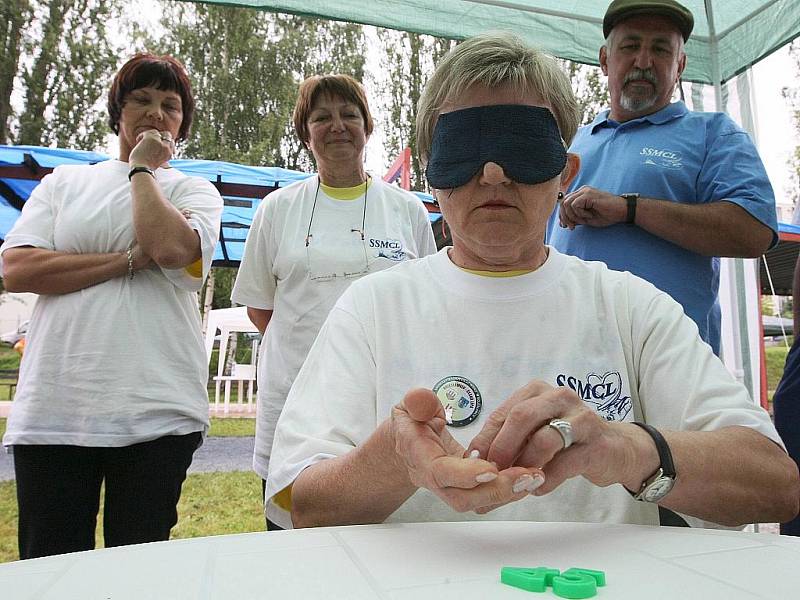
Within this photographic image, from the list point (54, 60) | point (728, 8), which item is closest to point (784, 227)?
point (728, 8)

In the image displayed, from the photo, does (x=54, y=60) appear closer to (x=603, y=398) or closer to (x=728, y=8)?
(x=728, y=8)

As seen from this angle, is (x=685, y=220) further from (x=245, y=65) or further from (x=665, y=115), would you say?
(x=245, y=65)

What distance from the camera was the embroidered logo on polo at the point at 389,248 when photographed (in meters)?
2.19

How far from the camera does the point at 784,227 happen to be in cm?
585

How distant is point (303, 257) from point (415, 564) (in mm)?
1521

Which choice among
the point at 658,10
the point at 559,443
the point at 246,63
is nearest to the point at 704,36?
the point at 658,10

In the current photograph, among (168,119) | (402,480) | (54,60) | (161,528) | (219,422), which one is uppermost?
(54,60)

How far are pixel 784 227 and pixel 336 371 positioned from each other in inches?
232

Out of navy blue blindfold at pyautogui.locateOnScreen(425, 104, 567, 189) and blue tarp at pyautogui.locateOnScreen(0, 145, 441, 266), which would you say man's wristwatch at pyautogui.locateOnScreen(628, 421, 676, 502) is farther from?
blue tarp at pyautogui.locateOnScreen(0, 145, 441, 266)

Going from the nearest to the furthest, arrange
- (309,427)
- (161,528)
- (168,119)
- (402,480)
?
(402,480), (309,427), (161,528), (168,119)

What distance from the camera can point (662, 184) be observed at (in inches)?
79.6

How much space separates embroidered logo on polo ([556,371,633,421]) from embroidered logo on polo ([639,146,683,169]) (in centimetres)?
115

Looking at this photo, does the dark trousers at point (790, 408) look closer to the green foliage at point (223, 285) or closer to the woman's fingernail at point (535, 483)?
the woman's fingernail at point (535, 483)

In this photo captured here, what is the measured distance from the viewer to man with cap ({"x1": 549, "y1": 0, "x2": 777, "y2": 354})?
1.90 metres
